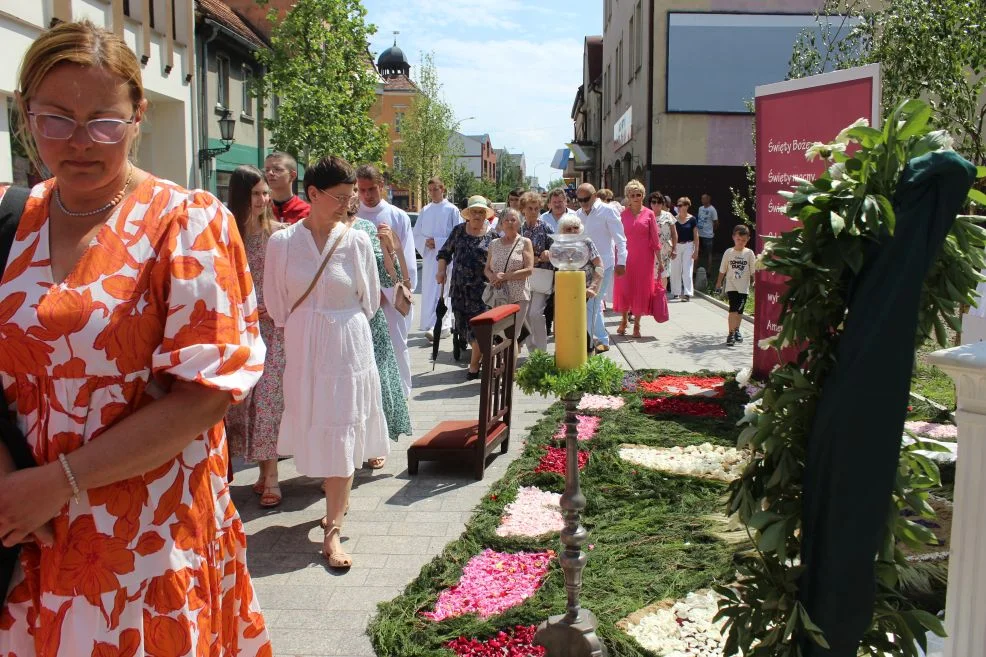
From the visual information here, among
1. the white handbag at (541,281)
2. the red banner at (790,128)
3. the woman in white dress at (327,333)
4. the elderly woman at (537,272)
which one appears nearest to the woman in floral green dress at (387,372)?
→ the woman in white dress at (327,333)

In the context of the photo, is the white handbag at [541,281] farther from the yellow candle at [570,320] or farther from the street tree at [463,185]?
the street tree at [463,185]

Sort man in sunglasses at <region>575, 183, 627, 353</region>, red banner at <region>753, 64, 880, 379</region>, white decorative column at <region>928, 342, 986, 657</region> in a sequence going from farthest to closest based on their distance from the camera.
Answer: man in sunglasses at <region>575, 183, 627, 353</region> → red banner at <region>753, 64, 880, 379</region> → white decorative column at <region>928, 342, 986, 657</region>

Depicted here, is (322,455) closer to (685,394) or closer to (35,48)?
(35,48)

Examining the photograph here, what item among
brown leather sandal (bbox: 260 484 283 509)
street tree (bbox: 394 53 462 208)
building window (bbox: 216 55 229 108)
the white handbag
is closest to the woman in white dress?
brown leather sandal (bbox: 260 484 283 509)

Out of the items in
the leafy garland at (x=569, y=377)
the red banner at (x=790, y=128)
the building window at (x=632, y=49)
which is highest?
the building window at (x=632, y=49)

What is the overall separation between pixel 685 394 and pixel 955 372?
21.0 ft

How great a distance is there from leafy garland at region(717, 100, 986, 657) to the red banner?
Result: 4.04 metres

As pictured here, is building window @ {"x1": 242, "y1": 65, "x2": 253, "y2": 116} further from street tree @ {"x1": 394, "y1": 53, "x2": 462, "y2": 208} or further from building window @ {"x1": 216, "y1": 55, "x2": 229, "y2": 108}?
street tree @ {"x1": 394, "y1": 53, "x2": 462, "y2": 208}

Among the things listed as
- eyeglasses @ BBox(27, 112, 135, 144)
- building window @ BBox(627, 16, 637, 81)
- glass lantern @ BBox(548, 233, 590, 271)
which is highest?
building window @ BBox(627, 16, 637, 81)

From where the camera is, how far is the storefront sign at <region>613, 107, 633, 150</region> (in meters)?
28.6

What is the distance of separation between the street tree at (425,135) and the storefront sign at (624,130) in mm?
21771

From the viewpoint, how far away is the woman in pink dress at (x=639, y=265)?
12453 millimetres

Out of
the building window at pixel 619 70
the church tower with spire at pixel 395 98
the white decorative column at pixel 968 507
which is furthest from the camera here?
the church tower with spire at pixel 395 98

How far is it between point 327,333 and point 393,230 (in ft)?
12.3
